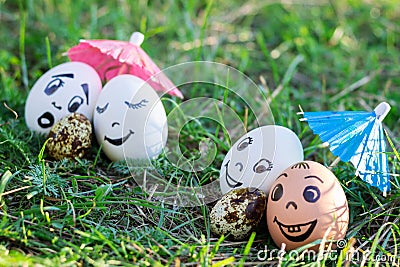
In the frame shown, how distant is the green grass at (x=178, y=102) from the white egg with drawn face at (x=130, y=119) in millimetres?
106

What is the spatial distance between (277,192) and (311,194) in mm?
131

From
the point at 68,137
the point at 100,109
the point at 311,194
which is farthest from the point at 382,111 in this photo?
the point at 68,137

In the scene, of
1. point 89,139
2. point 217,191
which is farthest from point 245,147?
point 89,139

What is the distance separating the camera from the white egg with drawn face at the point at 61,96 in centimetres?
257

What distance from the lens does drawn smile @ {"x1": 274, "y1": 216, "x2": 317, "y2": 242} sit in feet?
6.63

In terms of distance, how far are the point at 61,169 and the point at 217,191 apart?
698 millimetres

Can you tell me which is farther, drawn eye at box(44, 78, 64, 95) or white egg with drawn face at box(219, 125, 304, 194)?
drawn eye at box(44, 78, 64, 95)

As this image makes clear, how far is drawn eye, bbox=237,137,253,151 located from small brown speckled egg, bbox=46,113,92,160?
0.69 m

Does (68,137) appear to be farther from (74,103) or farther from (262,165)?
(262,165)

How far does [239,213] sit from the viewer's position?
6.97 ft

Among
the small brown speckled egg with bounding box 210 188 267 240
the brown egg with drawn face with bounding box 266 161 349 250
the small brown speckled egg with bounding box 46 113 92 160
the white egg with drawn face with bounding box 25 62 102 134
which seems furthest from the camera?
the white egg with drawn face with bounding box 25 62 102 134

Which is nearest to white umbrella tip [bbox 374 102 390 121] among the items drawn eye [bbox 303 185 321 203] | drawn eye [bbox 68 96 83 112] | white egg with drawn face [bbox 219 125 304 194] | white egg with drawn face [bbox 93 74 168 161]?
white egg with drawn face [bbox 219 125 304 194]

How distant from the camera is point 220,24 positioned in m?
4.18

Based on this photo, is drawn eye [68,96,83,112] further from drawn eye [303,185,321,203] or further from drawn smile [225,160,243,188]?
drawn eye [303,185,321,203]
